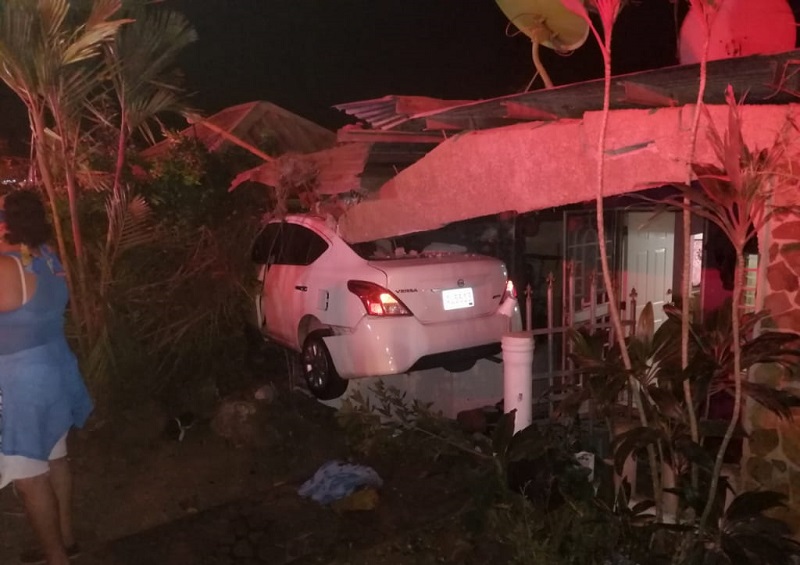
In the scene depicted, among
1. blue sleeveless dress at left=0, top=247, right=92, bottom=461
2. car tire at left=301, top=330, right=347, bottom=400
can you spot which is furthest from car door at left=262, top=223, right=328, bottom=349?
blue sleeveless dress at left=0, top=247, right=92, bottom=461

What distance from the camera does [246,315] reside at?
7.42 meters

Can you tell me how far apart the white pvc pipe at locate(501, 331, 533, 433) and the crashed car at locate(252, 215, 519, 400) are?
111 cm

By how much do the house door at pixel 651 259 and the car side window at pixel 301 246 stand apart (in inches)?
162

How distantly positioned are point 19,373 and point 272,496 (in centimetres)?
206

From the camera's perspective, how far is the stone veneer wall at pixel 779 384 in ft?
12.7

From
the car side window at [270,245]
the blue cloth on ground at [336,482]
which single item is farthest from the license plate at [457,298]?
the car side window at [270,245]

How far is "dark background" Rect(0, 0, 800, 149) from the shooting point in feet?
45.4

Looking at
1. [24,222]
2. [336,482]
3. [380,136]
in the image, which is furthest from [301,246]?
[24,222]

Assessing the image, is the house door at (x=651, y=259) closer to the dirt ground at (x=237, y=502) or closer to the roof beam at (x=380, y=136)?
the roof beam at (x=380, y=136)

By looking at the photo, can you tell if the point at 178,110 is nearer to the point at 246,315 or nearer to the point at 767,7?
the point at 246,315

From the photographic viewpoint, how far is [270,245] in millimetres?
7496

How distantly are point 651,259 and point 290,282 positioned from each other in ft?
15.3

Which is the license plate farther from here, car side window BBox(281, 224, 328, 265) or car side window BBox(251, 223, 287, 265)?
car side window BBox(251, 223, 287, 265)

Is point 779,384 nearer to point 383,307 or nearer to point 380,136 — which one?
point 383,307
